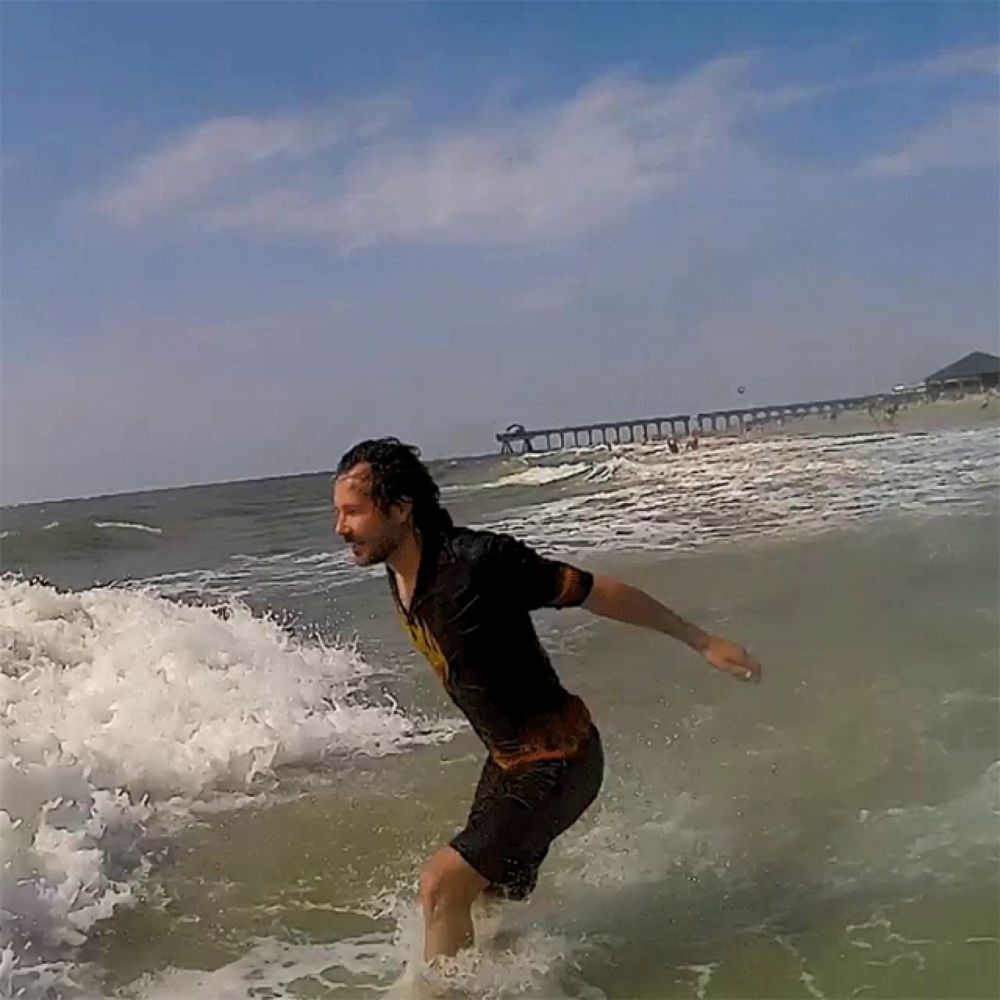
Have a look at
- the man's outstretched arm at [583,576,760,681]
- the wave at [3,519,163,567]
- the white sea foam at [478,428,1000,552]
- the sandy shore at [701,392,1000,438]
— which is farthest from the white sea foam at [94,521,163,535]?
the man's outstretched arm at [583,576,760,681]

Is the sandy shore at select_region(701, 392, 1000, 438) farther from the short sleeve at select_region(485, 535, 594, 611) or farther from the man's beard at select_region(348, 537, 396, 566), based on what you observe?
the man's beard at select_region(348, 537, 396, 566)

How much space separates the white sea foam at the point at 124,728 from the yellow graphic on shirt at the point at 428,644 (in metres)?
1.79

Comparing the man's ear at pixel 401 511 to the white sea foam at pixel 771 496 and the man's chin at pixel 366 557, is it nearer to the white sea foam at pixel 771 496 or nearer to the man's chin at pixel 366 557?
the man's chin at pixel 366 557

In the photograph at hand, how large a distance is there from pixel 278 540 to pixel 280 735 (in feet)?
67.1

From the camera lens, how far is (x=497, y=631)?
129 inches

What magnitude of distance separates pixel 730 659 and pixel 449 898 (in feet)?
3.33

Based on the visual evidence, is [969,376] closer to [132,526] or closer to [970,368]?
[970,368]

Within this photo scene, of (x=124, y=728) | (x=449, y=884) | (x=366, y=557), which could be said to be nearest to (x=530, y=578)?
(x=366, y=557)

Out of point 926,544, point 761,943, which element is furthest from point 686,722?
point 926,544

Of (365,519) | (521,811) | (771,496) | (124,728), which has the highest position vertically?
(365,519)

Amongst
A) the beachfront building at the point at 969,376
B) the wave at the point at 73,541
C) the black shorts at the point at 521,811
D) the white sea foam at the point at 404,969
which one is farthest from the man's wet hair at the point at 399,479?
the beachfront building at the point at 969,376

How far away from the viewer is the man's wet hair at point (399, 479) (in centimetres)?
333

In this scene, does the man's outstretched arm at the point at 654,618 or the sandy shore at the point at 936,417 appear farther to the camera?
the sandy shore at the point at 936,417

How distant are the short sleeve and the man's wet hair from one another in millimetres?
206
